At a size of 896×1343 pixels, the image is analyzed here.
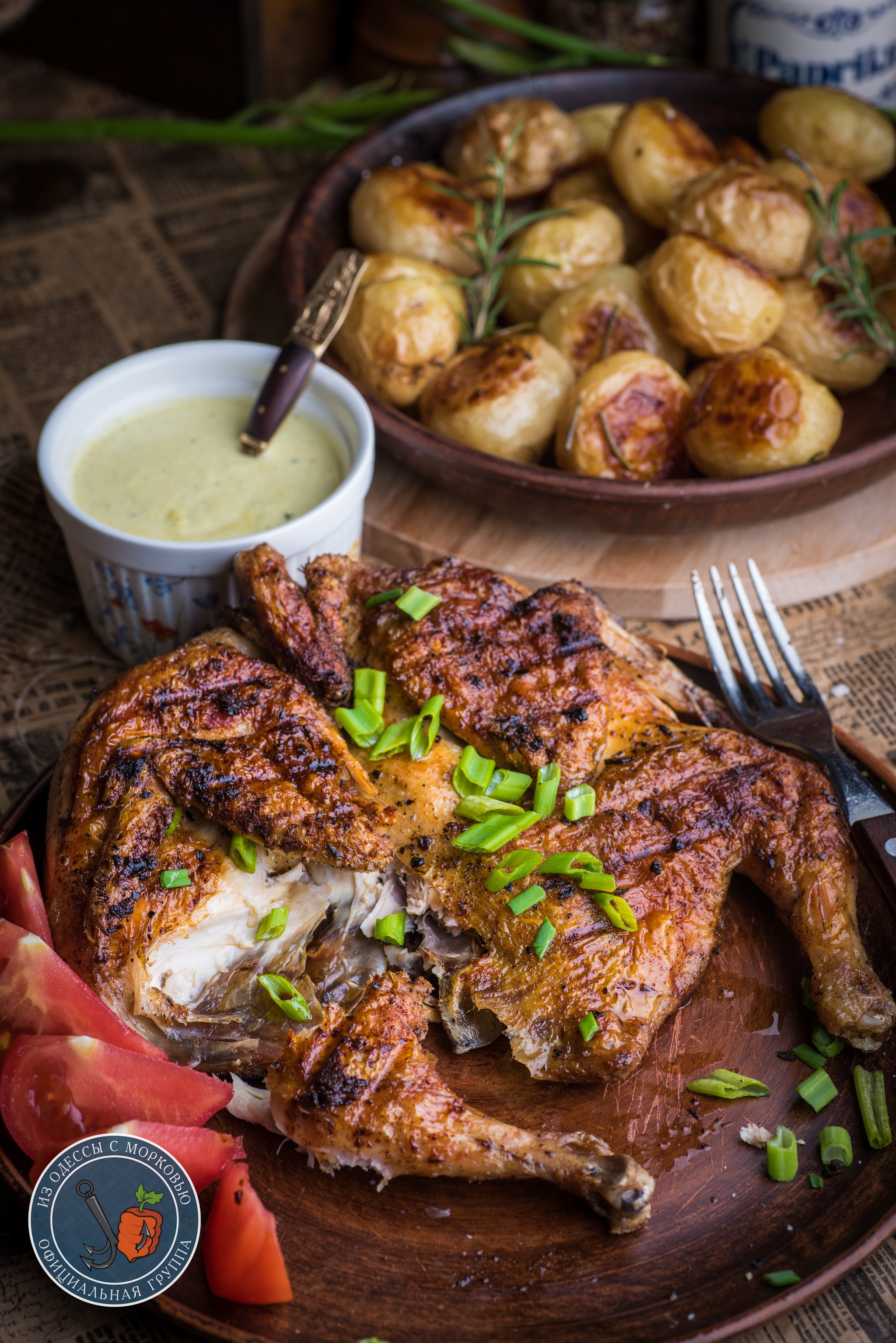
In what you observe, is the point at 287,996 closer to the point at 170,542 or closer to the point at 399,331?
the point at 170,542

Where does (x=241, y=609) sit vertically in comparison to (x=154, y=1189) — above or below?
above

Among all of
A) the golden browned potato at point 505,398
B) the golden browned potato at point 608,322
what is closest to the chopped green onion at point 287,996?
the golden browned potato at point 505,398

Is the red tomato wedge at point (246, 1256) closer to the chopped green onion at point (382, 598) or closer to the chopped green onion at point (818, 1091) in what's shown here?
the chopped green onion at point (818, 1091)

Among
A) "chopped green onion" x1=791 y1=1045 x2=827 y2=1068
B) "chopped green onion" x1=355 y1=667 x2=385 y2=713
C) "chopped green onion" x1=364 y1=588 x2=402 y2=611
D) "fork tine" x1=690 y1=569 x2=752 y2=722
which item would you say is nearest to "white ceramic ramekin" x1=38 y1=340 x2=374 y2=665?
"chopped green onion" x1=364 y1=588 x2=402 y2=611

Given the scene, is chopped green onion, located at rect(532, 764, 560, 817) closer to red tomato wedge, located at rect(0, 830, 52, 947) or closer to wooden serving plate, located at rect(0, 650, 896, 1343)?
wooden serving plate, located at rect(0, 650, 896, 1343)

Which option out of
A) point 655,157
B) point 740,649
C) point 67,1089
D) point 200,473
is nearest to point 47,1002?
point 67,1089

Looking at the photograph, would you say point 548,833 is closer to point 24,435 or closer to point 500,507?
point 500,507

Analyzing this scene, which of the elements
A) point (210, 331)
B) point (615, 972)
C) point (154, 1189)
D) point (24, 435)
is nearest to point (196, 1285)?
point (154, 1189)
